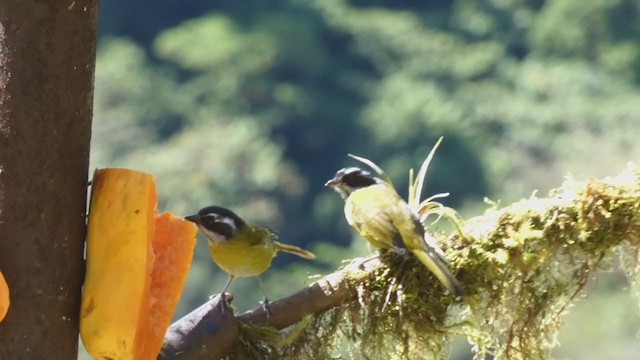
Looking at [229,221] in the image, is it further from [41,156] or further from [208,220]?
[41,156]

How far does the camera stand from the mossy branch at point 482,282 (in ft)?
10.8

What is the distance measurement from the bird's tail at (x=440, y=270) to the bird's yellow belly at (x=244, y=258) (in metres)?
1.21

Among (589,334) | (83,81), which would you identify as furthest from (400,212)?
(589,334)

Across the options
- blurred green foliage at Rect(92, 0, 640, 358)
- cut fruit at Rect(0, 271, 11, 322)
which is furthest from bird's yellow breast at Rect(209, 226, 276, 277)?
blurred green foliage at Rect(92, 0, 640, 358)

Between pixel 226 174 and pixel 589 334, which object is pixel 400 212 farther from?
pixel 226 174

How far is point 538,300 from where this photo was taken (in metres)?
3.38

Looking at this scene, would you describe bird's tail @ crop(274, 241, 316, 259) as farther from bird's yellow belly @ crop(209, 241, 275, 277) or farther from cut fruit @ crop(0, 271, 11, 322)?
cut fruit @ crop(0, 271, 11, 322)

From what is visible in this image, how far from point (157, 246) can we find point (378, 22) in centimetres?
3247

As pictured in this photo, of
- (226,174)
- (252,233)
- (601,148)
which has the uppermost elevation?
(252,233)

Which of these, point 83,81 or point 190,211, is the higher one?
point 83,81

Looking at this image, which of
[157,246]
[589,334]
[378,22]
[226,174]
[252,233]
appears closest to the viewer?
[157,246]

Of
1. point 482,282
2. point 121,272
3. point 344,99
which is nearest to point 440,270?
point 482,282

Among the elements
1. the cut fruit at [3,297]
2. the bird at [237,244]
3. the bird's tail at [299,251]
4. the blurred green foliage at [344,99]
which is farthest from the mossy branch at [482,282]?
the blurred green foliage at [344,99]

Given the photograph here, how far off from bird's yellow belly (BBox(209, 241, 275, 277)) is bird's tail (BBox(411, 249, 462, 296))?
1207 millimetres
